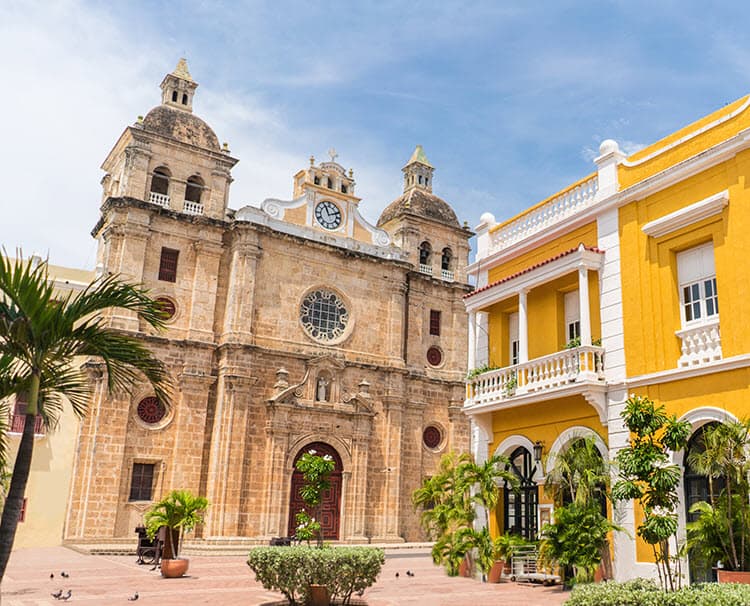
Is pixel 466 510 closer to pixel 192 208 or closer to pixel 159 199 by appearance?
pixel 192 208

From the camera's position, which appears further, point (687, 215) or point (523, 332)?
point (523, 332)

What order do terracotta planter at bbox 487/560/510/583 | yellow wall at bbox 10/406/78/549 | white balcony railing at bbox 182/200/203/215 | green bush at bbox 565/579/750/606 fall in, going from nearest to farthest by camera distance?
green bush at bbox 565/579/750/606, terracotta planter at bbox 487/560/510/583, yellow wall at bbox 10/406/78/549, white balcony railing at bbox 182/200/203/215

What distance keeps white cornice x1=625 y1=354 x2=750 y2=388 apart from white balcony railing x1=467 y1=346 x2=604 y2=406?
86cm

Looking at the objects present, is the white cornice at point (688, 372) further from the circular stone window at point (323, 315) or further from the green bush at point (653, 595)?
the circular stone window at point (323, 315)

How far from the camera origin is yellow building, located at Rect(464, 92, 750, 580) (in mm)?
12102

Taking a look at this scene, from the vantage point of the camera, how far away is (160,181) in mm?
28391

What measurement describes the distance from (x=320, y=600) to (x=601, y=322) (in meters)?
7.95

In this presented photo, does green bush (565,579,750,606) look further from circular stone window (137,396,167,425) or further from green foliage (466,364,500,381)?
circular stone window (137,396,167,425)

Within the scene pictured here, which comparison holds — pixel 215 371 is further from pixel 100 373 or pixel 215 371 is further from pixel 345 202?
pixel 345 202

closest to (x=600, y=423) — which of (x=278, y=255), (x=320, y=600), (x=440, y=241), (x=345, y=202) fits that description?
(x=320, y=600)

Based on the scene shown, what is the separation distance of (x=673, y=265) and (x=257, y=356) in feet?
56.4

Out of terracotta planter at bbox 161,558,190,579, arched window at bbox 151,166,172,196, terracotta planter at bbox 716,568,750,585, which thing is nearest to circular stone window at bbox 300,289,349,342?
arched window at bbox 151,166,172,196

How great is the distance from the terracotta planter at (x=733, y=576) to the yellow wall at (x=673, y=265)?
343 cm

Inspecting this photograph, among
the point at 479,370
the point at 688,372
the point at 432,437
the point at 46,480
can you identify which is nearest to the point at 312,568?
the point at 688,372
